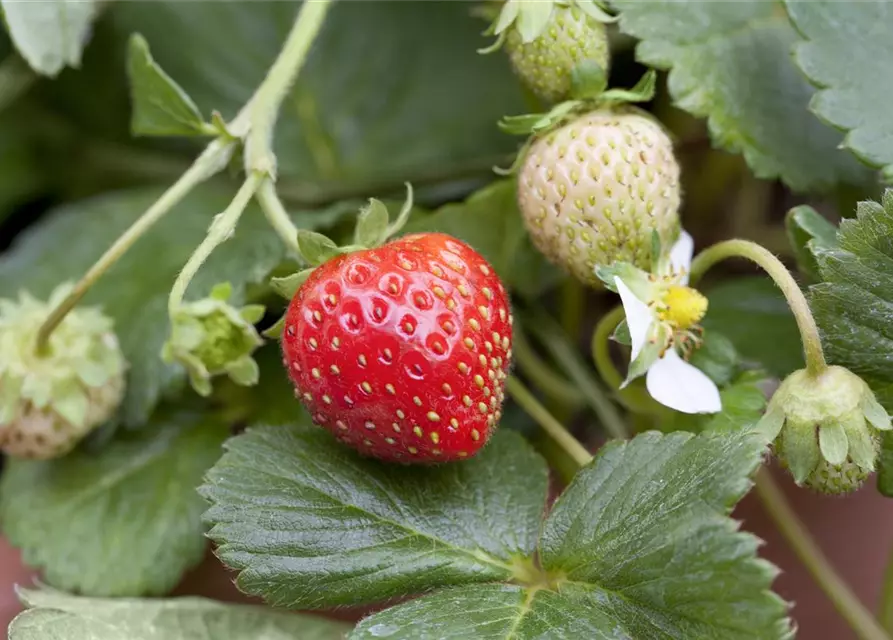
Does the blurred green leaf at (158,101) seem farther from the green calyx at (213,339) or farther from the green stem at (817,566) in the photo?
the green stem at (817,566)

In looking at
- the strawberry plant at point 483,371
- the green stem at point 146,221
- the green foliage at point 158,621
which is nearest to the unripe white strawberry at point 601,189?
the strawberry plant at point 483,371

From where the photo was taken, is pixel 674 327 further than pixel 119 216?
No

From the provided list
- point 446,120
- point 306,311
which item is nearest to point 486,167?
point 446,120

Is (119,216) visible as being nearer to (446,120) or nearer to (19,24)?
(19,24)

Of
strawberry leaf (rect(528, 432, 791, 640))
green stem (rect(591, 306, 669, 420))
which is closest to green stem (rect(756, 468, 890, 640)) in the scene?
green stem (rect(591, 306, 669, 420))

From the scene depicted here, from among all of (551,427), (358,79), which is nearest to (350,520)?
(551,427)
